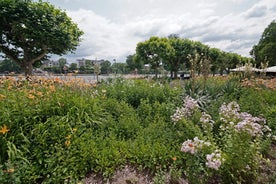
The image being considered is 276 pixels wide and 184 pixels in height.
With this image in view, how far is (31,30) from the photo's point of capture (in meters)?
9.20

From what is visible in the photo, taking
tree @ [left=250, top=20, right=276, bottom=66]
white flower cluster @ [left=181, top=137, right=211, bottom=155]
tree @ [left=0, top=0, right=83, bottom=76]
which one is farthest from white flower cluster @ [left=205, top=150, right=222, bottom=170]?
tree @ [left=250, top=20, right=276, bottom=66]

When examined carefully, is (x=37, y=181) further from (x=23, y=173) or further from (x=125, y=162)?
(x=125, y=162)

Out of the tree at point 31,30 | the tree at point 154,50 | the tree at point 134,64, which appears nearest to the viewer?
the tree at point 31,30

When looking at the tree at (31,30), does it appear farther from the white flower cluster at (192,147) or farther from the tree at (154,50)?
the tree at (154,50)

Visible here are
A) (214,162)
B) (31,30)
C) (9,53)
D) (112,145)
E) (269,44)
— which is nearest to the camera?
(214,162)

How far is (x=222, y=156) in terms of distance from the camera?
182 centimetres

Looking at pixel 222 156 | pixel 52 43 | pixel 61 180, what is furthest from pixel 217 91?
pixel 52 43

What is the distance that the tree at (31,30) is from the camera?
8.95 metres

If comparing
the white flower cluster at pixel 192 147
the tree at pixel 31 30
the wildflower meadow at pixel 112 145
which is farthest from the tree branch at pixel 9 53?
the white flower cluster at pixel 192 147

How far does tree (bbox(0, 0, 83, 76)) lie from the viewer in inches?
352

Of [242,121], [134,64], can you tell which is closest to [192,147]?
[242,121]

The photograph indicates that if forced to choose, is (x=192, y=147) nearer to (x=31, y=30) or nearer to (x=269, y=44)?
(x=31, y=30)

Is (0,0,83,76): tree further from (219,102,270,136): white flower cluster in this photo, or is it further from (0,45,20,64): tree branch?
(219,102,270,136): white flower cluster

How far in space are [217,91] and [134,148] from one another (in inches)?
172
